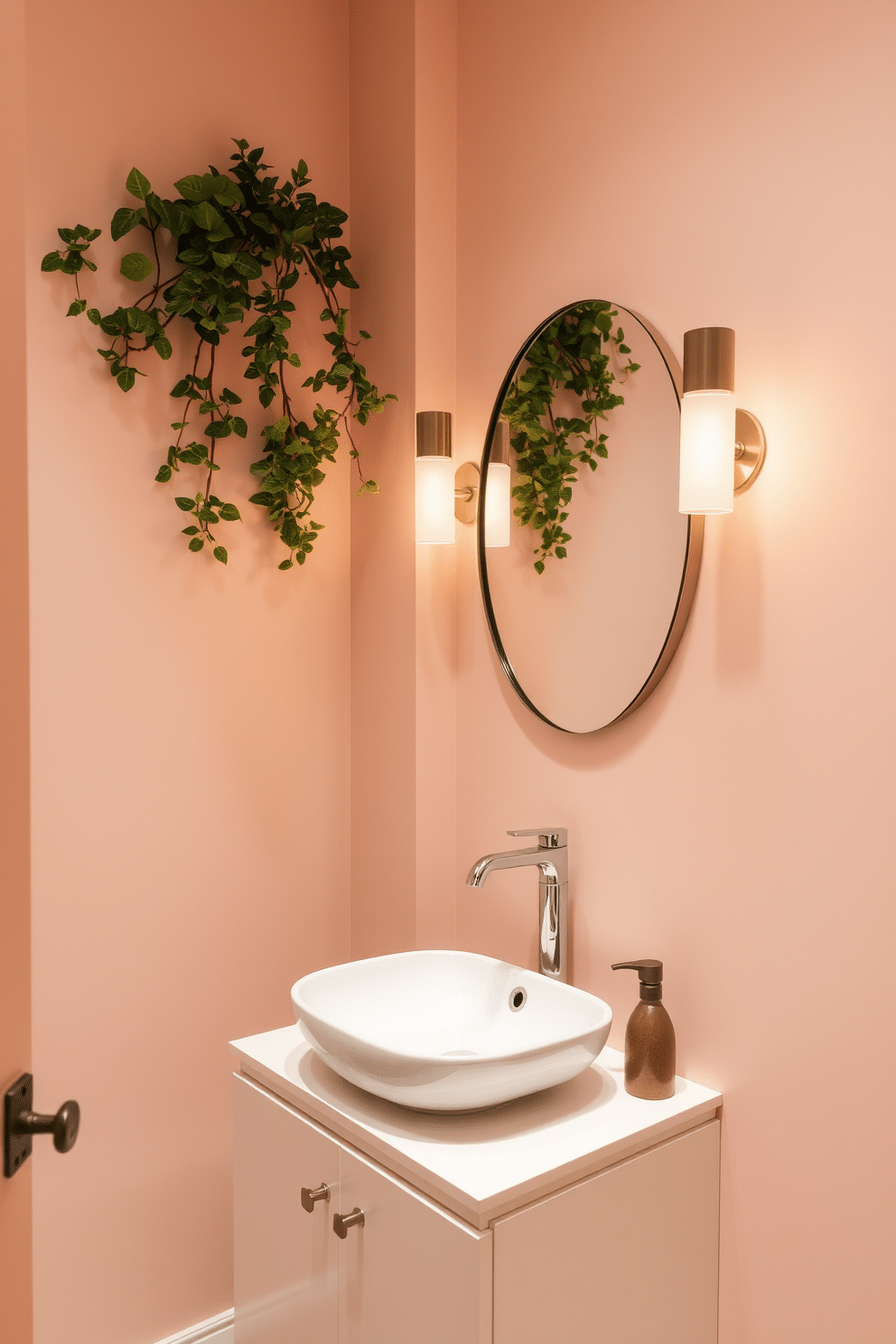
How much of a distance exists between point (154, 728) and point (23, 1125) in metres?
0.99

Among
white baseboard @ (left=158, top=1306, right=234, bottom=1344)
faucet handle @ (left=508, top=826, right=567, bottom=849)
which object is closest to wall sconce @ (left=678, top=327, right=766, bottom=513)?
faucet handle @ (left=508, top=826, right=567, bottom=849)

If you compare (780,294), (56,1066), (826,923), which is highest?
(780,294)

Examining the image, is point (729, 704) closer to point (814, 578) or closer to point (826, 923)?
point (814, 578)

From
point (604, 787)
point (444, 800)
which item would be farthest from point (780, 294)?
point (444, 800)

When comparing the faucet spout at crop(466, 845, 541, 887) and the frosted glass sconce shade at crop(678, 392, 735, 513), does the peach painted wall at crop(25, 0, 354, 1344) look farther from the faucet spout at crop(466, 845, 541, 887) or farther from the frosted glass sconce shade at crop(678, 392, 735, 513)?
the frosted glass sconce shade at crop(678, 392, 735, 513)

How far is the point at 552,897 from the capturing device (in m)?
1.65

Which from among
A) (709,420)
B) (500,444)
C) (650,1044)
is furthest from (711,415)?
(650,1044)

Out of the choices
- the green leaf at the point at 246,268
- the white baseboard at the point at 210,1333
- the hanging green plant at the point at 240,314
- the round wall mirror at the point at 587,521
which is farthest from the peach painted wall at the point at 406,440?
the white baseboard at the point at 210,1333

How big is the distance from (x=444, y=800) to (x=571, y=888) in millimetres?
352

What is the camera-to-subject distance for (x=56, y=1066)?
1.69 m

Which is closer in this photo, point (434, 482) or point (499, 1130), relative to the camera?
point (499, 1130)

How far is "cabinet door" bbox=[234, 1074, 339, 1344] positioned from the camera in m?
1.40

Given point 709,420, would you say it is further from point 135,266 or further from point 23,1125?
point 23,1125

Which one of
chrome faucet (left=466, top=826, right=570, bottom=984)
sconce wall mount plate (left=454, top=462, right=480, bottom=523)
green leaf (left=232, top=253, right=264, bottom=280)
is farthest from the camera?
sconce wall mount plate (left=454, top=462, right=480, bottom=523)
